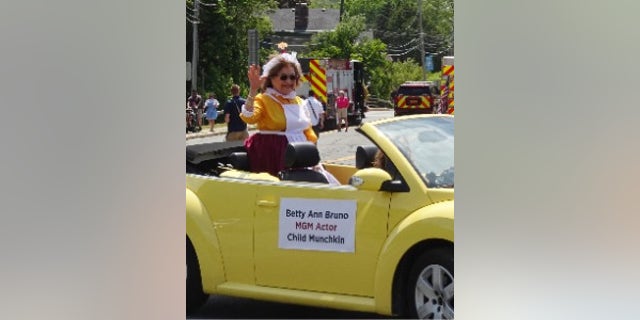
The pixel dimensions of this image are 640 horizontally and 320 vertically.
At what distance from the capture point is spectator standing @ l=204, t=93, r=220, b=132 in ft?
23.0

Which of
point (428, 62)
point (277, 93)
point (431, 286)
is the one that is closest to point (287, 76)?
point (277, 93)

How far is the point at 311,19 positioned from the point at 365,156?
2131 millimetres

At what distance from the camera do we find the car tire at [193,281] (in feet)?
16.3

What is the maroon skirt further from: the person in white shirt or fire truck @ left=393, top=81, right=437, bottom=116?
fire truck @ left=393, top=81, right=437, bottom=116

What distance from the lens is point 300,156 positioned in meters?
4.97

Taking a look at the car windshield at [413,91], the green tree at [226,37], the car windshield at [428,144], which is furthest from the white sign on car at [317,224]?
the car windshield at [413,91]

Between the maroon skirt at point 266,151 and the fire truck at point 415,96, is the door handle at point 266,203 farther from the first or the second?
the fire truck at point 415,96

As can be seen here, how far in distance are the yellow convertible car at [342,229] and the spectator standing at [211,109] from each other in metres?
1.96
